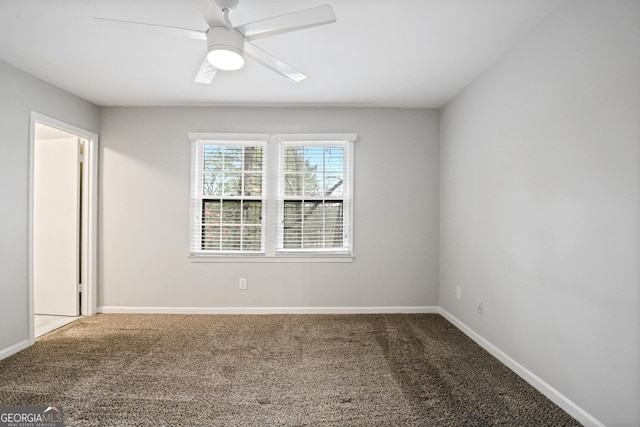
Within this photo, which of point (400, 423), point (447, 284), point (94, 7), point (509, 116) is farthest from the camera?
point (447, 284)

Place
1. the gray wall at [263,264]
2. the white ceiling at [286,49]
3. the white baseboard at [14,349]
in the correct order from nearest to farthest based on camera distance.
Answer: the white ceiling at [286,49] < the white baseboard at [14,349] < the gray wall at [263,264]

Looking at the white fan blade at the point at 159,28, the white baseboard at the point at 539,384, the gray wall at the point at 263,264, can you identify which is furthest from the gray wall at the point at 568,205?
the white fan blade at the point at 159,28

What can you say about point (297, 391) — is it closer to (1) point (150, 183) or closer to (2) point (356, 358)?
(2) point (356, 358)

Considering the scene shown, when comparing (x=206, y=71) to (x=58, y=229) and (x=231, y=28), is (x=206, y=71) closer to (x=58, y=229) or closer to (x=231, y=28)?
(x=231, y=28)

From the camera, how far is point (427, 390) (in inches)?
89.0

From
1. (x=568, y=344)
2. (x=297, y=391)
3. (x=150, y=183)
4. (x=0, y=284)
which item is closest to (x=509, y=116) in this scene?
(x=568, y=344)

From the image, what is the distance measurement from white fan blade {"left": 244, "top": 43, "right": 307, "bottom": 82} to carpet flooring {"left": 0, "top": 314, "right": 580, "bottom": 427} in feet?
7.25

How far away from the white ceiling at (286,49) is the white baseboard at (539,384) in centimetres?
245

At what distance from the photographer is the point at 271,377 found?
8.05 feet

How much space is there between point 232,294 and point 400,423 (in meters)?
2.61

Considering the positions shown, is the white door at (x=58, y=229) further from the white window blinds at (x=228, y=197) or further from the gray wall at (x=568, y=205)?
the gray wall at (x=568, y=205)

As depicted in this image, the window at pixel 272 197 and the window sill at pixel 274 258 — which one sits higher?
the window at pixel 272 197

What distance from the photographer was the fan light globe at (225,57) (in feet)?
6.11

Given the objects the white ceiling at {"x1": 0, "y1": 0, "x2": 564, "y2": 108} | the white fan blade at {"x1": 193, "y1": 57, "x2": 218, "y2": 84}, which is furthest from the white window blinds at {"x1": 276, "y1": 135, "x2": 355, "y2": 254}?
the white fan blade at {"x1": 193, "y1": 57, "x2": 218, "y2": 84}
